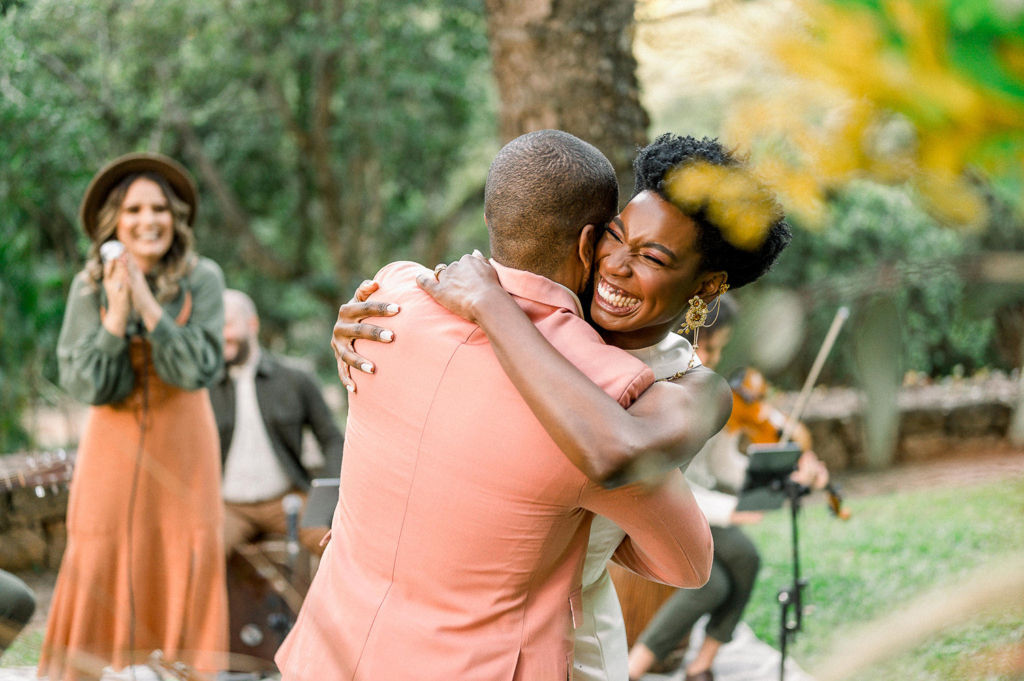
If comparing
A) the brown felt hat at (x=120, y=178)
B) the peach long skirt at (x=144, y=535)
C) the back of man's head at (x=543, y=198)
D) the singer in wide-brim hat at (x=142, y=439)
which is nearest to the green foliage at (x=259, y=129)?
the brown felt hat at (x=120, y=178)

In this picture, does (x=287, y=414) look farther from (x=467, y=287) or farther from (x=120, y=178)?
(x=467, y=287)

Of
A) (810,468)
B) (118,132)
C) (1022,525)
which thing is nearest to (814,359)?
(1022,525)

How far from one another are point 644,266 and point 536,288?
0.20 metres

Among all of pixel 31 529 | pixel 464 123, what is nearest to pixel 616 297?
pixel 31 529

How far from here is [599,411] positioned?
1038mm

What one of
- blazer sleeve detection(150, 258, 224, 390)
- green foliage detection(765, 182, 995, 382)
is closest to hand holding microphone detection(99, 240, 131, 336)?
blazer sleeve detection(150, 258, 224, 390)

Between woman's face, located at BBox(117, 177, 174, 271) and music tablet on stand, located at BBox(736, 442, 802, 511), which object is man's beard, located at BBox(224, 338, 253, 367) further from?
music tablet on stand, located at BBox(736, 442, 802, 511)

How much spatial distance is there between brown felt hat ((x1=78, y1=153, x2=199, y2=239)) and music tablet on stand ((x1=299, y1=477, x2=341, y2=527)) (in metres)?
1.62

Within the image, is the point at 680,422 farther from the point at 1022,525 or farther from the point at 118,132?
the point at 118,132

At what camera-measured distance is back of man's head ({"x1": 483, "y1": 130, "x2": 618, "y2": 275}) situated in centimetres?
127

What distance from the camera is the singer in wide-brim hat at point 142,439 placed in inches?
121

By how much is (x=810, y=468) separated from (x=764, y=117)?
332 cm

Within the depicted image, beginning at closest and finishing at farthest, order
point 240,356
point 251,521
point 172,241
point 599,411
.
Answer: point 599,411 → point 172,241 → point 251,521 → point 240,356

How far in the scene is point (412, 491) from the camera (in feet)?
3.91
